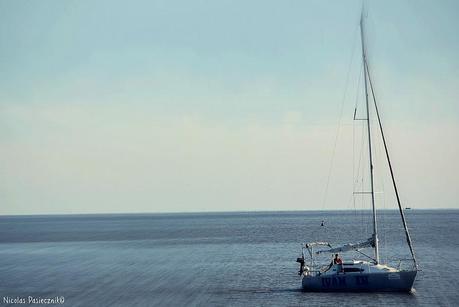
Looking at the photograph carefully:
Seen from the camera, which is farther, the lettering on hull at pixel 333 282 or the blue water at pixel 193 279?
the lettering on hull at pixel 333 282

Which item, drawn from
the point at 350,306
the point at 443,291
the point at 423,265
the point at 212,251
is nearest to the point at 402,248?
the point at 423,265

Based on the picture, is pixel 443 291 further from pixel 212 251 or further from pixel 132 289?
pixel 212 251

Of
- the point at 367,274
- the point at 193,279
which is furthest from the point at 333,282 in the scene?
the point at 193,279

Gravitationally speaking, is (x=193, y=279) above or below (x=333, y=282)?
below

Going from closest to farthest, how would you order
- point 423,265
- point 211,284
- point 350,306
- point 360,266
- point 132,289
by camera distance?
point 350,306 < point 360,266 < point 132,289 < point 211,284 < point 423,265

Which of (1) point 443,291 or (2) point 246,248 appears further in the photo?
(2) point 246,248

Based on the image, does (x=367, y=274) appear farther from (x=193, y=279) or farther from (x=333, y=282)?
(x=193, y=279)

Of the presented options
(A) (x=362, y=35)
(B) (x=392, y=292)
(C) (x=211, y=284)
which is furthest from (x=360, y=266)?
(A) (x=362, y=35)

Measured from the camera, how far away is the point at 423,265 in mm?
85062

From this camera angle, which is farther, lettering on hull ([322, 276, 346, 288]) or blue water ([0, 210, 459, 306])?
lettering on hull ([322, 276, 346, 288])

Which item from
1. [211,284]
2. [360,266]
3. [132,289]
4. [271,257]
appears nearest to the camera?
[360,266]

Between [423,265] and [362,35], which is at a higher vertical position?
[362,35]

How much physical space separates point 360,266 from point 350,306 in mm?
5685

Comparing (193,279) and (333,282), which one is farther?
(193,279)
